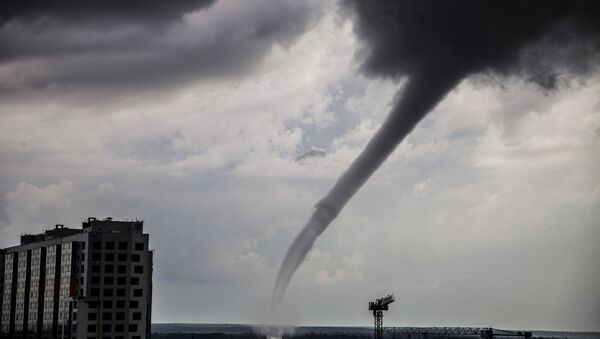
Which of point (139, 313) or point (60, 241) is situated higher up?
point (60, 241)

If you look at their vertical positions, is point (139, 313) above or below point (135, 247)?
below

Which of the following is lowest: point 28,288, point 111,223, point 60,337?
point 60,337

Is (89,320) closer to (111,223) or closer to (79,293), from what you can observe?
(79,293)

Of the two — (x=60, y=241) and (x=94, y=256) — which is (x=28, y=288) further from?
(x=94, y=256)

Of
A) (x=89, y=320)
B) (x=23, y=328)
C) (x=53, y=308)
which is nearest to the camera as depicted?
(x=89, y=320)

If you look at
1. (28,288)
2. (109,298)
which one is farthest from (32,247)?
(109,298)

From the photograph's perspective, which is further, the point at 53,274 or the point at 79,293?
the point at 53,274

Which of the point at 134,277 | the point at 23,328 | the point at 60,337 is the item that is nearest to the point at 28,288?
the point at 23,328

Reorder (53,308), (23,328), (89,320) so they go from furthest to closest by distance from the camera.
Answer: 1. (23,328)
2. (53,308)
3. (89,320)

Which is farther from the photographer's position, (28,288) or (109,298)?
(28,288)
